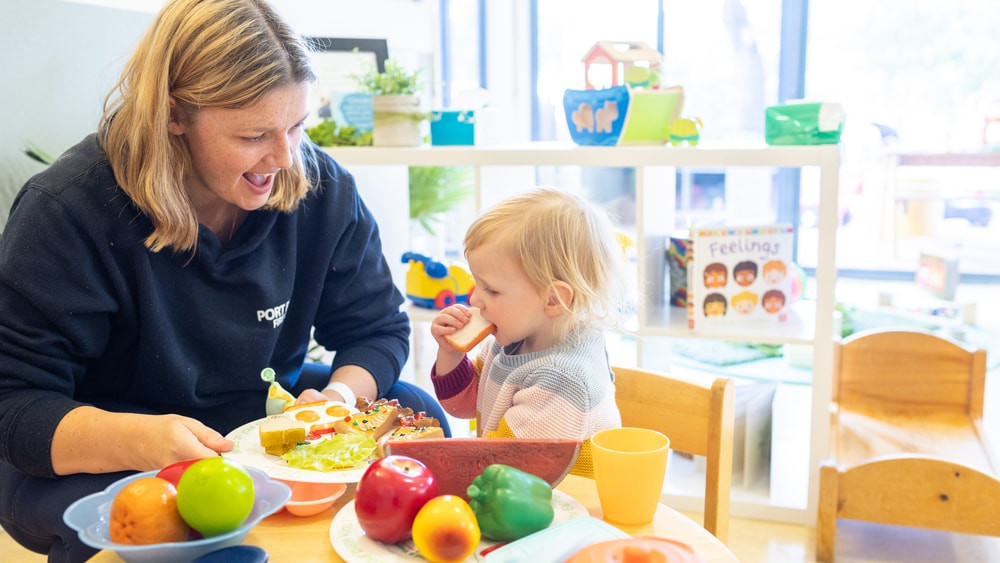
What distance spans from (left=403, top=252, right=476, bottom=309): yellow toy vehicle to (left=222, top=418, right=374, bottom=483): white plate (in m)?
1.29

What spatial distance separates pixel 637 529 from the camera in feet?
3.01

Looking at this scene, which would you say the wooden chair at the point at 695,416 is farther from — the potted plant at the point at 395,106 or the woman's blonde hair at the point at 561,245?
the potted plant at the point at 395,106

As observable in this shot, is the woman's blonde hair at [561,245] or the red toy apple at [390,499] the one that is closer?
the red toy apple at [390,499]

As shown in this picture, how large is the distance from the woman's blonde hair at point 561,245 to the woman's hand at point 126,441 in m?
0.45

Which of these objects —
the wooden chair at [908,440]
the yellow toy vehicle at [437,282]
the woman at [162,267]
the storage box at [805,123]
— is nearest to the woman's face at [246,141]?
the woman at [162,267]

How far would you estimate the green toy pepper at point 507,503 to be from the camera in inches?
33.4

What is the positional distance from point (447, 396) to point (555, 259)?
0.31 metres

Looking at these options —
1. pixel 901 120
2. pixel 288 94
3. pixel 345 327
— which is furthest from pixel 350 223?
pixel 901 120

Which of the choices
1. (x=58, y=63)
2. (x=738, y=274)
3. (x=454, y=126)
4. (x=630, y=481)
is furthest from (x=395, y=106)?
(x=630, y=481)

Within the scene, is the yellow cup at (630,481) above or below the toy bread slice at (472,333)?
below

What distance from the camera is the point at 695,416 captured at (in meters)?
1.22

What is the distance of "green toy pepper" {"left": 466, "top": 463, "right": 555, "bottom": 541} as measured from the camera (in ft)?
2.78

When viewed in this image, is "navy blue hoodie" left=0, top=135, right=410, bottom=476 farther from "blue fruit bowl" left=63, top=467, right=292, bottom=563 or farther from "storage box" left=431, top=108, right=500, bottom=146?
"storage box" left=431, top=108, right=500, bottom=146

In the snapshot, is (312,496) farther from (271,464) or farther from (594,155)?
(594,155)
